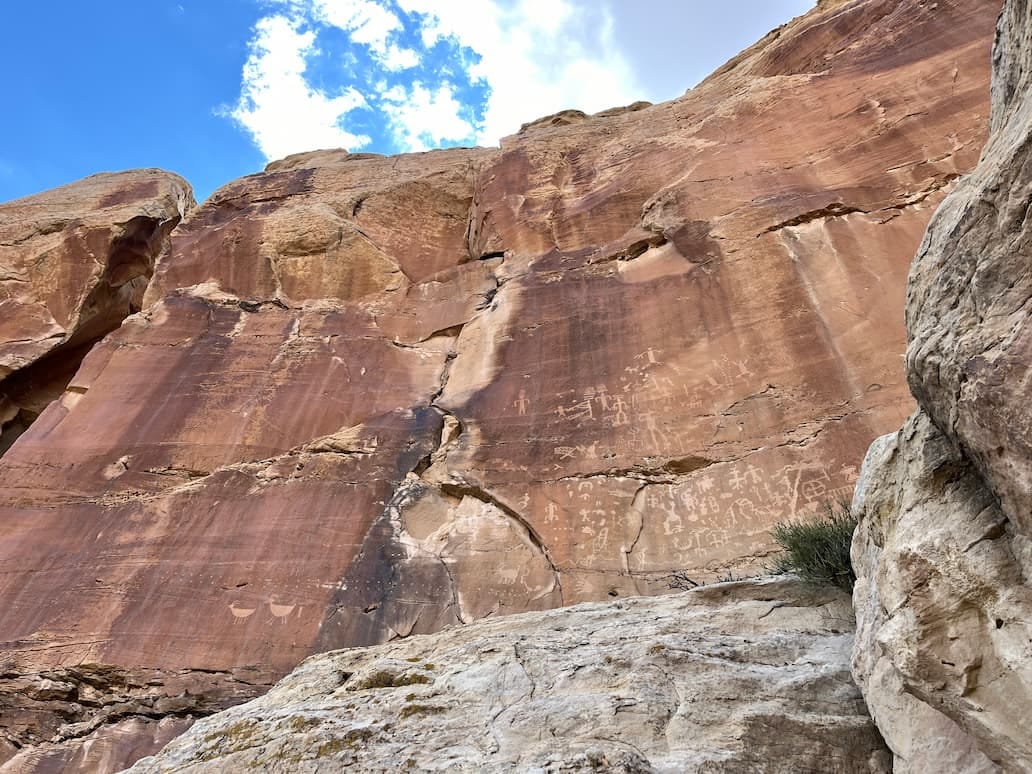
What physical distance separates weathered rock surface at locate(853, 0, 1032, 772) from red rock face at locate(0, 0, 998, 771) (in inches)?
172

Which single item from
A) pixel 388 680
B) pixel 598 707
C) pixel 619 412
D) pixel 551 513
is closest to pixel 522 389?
pixel 619 412

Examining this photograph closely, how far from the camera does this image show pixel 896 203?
9.38m

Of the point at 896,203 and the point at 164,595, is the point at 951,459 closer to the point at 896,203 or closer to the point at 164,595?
the point at 896,203

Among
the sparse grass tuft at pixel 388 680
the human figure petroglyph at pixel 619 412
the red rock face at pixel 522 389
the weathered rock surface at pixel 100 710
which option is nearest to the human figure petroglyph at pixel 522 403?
the red rock face at pixel 522 389

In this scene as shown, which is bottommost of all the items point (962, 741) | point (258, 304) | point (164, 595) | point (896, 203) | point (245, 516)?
point (962, 741)

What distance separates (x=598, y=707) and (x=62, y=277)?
57.8 feet

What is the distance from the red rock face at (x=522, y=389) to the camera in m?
7.92

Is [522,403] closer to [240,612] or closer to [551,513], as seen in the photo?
[551,513]

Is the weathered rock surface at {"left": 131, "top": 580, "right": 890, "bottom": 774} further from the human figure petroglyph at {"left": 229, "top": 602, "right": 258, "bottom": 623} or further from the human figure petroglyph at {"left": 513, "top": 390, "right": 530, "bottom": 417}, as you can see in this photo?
the human figure petroglyph at {"left": 513, "top": 390, "right": 530, "bottom": 417}

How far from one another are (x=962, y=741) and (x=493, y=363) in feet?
27.4

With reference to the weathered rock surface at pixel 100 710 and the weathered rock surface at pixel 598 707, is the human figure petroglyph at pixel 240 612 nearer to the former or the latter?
the weathered rock surface at pixel 100 710

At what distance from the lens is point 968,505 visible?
2.74m

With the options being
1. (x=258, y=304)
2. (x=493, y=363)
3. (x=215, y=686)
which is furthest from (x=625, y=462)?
Result: (x=258, y=304)

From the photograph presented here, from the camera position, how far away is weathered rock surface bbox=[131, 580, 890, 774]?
306cm
